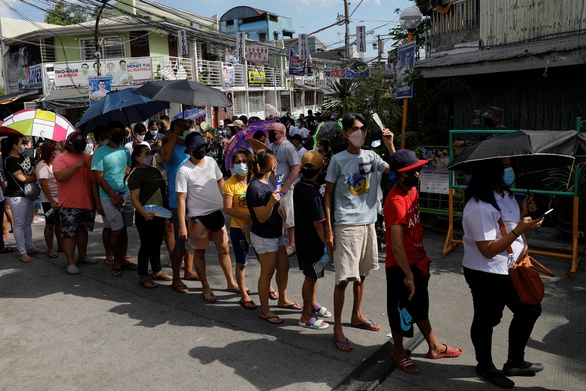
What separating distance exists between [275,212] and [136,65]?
20.8 m

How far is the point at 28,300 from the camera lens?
18.2 feet

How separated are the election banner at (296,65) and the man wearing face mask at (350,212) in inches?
932

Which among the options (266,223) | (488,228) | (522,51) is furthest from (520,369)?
(522,51)

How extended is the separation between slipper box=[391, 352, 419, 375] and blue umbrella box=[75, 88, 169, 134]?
13.2 feet

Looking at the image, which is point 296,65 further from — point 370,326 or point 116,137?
point 370,326

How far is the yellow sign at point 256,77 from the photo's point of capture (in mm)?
32688

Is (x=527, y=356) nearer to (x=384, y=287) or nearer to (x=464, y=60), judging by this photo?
(x=384, y=287)

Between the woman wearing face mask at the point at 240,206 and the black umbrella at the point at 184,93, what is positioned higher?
the black umbrella at the point at 184,93

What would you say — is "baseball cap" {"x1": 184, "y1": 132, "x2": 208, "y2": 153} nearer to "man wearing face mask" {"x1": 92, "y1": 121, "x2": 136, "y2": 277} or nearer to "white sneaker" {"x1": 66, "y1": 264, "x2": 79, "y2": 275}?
"man wearing face mask" {"x1": 92, "y1": 121, "x2": 136, "y2": 277}

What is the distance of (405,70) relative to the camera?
676 cm

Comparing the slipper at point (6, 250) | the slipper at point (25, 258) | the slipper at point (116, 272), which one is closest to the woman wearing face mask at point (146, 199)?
the slipper at point (116, 272)

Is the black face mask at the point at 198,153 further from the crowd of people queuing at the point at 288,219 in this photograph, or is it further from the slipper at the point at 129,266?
the slipper at the point at 129,266

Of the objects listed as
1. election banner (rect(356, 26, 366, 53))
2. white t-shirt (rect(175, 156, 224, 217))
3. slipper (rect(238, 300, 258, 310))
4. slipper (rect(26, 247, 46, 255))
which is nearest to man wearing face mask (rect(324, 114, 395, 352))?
slipper (rect(238, 300, 258, 310))

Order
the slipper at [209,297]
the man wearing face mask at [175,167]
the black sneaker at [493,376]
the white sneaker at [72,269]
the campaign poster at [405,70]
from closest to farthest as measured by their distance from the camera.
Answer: the black sneaker at [493,376] → the slipper at [209,297] → the man wearing face mask at [175,167] → the white sneaker at [72,269] → the campaign poster at [405,70]
